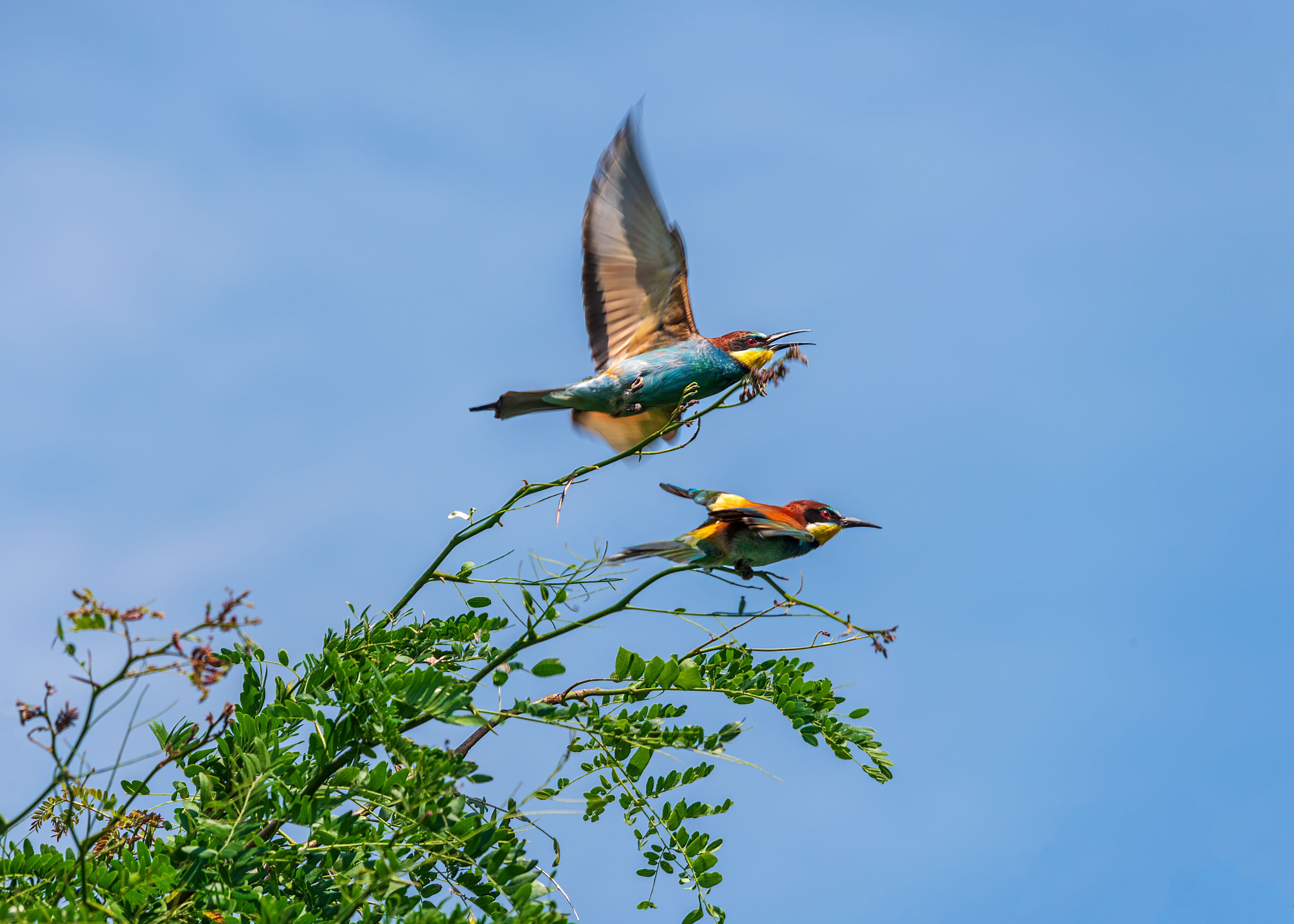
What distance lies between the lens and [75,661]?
7.35 ft

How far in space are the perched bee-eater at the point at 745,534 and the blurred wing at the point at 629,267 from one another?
5.49ft

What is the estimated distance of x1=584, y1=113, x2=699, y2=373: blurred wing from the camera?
5062 millimetres

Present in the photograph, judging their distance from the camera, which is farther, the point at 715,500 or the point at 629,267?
the point at 629,267

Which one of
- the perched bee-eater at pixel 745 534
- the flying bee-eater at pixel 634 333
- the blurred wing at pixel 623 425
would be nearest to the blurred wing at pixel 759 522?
the perched bee-eater at pixel 745 534

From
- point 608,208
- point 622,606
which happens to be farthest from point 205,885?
point 608,208

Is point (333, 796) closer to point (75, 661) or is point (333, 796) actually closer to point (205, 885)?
point (205, 885)

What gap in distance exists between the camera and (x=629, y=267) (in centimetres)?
545

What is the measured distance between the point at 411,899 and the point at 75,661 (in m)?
1.30

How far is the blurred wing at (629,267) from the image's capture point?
5.06 meters

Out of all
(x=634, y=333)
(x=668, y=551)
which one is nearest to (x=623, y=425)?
(x=634, y=333)

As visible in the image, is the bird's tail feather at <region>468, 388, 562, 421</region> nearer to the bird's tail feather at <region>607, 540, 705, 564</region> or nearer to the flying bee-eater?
the flying bee-eater

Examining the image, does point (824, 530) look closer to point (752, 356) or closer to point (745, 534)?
point (745, 534)

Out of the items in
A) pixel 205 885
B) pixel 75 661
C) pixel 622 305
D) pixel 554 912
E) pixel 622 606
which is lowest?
pixel 554 912

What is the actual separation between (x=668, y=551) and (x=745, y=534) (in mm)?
384
